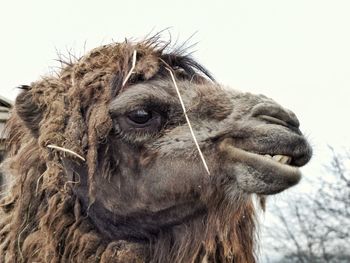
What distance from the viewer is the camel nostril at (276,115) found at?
3383 mm

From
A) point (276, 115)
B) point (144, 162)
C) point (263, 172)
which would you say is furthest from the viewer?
point (144, 162)

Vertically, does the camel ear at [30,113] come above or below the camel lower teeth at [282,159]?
above

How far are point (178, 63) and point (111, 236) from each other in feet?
3.30

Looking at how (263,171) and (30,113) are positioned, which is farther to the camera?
(30,113)

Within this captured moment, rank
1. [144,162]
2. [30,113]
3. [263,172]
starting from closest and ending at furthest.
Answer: [263,172] < [144,162] < [30,113]

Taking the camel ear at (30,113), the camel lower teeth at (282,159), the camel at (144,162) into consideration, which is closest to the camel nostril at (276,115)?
the camel at (144,162)

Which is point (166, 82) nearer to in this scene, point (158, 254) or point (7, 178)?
point (158, 254)

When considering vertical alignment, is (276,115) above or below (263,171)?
above

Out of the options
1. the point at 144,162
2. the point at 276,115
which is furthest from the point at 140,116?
the point at 276,115

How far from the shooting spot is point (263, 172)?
328 cm

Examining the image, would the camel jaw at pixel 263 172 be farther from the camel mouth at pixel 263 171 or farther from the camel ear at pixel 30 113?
the camel ear at pixel 30 113

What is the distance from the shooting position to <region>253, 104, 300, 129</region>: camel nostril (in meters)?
3.38

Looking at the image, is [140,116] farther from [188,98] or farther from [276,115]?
[276,115]

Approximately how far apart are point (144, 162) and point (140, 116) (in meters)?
0.23
